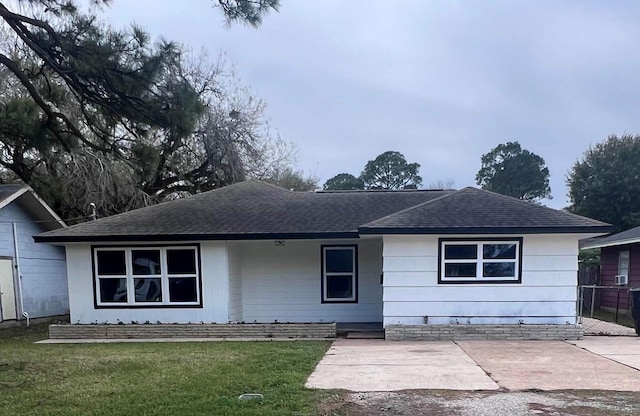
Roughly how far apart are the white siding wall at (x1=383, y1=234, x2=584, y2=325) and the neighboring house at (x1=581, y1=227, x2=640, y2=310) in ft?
20.1

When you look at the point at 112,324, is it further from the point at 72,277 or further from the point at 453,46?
the point at 453,46

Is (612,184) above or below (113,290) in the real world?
above

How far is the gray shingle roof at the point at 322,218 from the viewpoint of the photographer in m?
8.97

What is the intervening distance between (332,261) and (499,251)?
3.87 metres

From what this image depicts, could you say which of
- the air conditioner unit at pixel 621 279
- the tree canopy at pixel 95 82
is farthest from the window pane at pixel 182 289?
the air conditioner unit at pixel 621 279

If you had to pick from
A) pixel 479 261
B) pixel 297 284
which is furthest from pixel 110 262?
pixel 479 261

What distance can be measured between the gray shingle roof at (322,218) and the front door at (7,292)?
3.41m

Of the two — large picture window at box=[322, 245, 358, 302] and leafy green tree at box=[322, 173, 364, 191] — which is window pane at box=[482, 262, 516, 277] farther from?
leafy green tree at box=[322, 173, 364, 191]

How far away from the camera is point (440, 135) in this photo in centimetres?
2616

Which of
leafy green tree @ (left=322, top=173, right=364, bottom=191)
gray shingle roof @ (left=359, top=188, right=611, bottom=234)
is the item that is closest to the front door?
gray shingle roof @ (left=359, top=188, right=611, bottom=234)

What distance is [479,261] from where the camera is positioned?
30.3 ft

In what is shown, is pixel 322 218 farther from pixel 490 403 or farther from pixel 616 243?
pixel 616 243

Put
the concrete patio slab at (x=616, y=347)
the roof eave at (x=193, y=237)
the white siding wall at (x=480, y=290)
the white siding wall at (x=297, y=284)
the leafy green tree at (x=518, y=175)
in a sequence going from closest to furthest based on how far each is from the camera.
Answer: the concrete patio slab at (x=616, y=347) → the white siding wall at (x=480, y=290) → the roof eave at (x=193, y=237) → the white siding wall at (x=297, y=284) → the leafy green tree at (x=518, y=175)

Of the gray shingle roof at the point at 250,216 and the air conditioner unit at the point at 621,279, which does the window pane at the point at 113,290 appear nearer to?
the gray shingle roof at the point at 250,216
